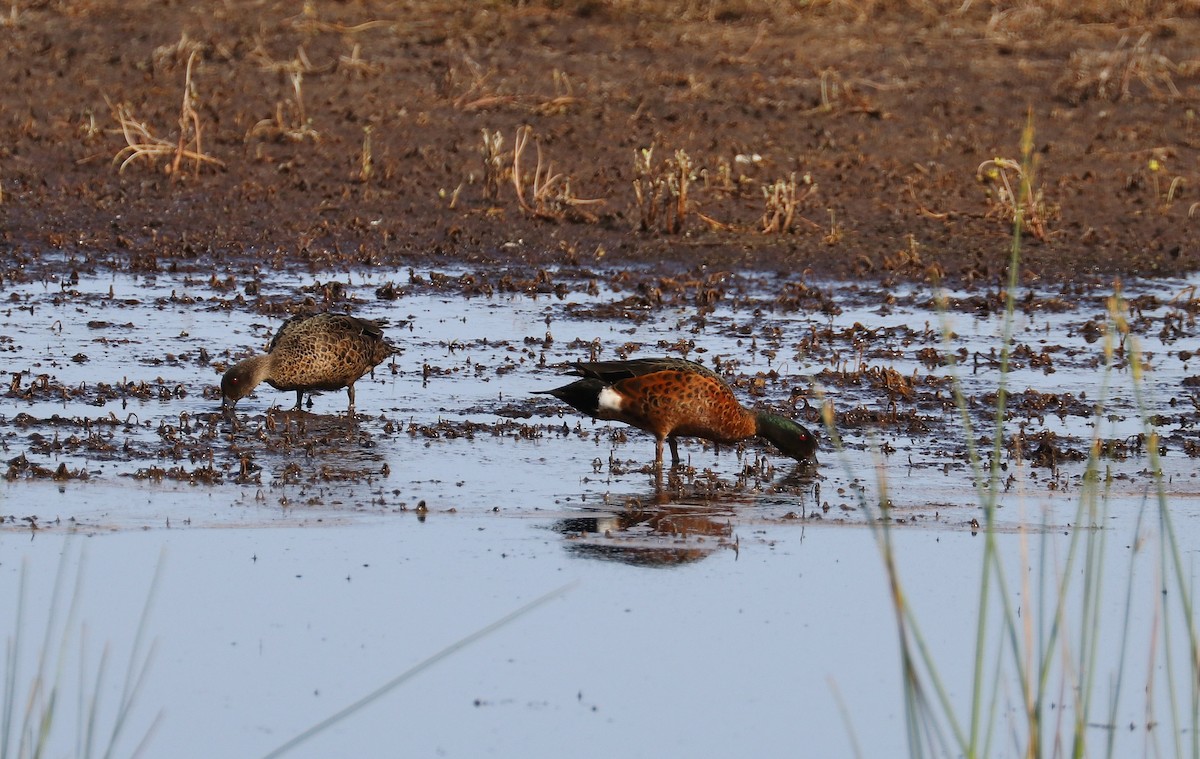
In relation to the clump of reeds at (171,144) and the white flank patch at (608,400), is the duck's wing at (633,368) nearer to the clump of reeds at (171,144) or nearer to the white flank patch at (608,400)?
the white flank patch at (608,400)

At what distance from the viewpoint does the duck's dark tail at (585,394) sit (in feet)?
26.0

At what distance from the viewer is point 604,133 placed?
14.3 metres

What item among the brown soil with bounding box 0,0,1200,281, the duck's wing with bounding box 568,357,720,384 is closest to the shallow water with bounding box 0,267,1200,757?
the duck's wing with bounding box 568,357,720,384

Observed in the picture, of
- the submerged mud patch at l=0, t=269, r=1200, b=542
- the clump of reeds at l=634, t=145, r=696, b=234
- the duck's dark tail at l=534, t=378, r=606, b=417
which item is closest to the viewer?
the submerged mud patch at l=0, t=269, r=1200, b=542

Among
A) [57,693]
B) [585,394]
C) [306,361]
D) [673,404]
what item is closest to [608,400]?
[585,394]

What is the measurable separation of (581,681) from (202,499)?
89.2 inches

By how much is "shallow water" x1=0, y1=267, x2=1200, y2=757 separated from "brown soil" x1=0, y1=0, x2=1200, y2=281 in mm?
1143

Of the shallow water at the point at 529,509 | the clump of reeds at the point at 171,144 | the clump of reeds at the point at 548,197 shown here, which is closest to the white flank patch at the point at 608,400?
the shallow water at the point at 529,509

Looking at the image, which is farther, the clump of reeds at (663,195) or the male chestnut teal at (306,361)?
the clump of reeds at (663,195)

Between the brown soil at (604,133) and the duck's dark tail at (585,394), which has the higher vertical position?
the brown soil at (604,133)

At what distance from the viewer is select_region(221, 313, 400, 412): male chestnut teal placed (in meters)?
8.48

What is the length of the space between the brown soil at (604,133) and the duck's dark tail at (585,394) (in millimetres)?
4343

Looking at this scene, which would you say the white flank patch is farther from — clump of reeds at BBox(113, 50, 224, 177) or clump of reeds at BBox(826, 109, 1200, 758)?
clump of reeds at BBox(113, 50, 224, 177)

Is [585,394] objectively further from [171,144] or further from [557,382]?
[171,144]
